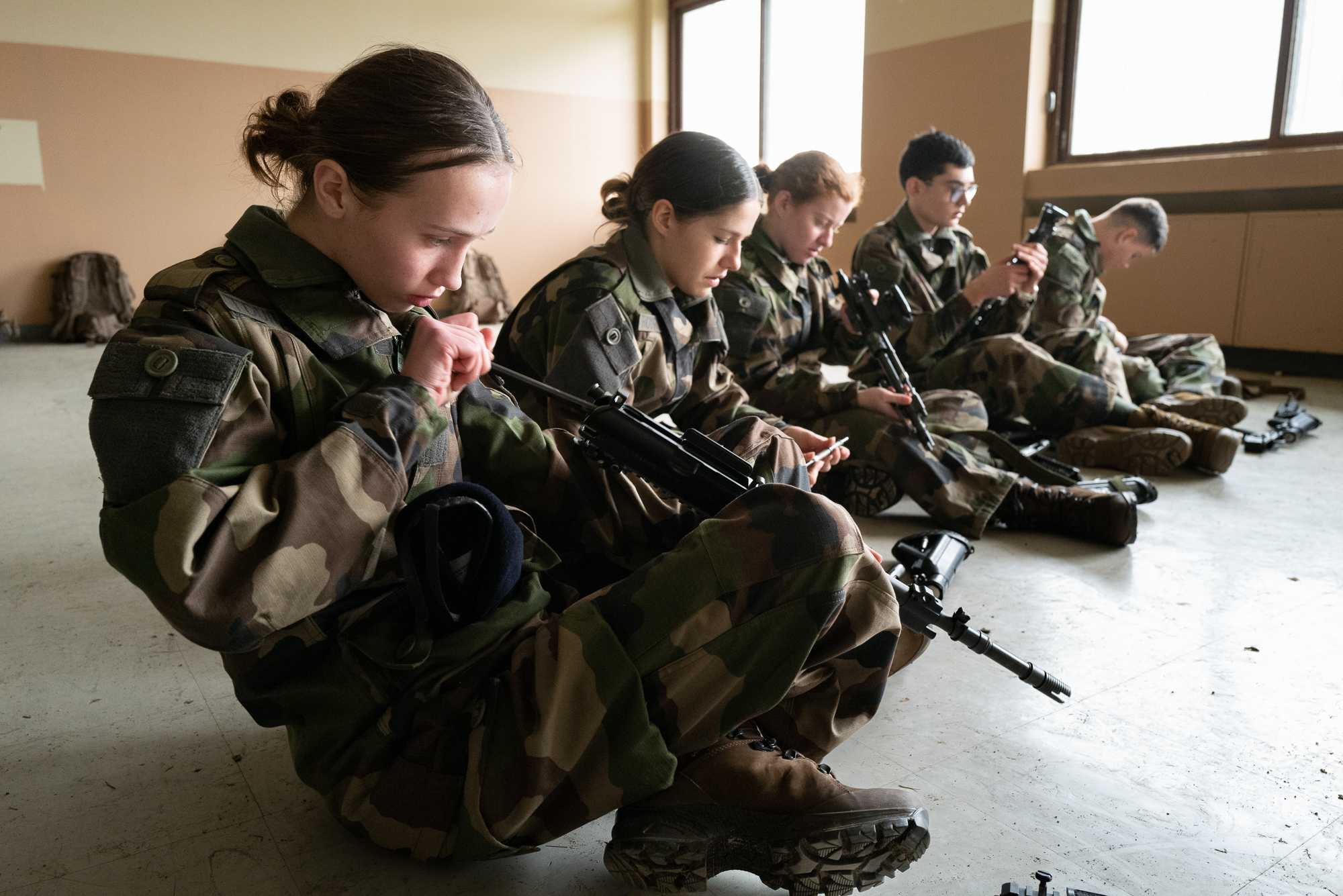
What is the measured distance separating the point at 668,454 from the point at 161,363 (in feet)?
2.00

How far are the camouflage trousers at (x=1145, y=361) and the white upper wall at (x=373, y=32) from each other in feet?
16.6

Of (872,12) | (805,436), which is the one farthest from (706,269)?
(872,12)

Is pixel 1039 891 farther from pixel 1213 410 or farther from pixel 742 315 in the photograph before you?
pixel 1213 410

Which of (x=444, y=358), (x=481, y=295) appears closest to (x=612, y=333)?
(x=444, y=358)

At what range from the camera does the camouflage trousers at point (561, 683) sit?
1.02m

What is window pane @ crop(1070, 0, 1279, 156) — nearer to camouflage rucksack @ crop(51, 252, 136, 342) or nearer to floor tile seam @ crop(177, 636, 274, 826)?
floor tile seam @ crop(177, 636, 274, 826)

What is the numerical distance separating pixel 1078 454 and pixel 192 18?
692 centimetres

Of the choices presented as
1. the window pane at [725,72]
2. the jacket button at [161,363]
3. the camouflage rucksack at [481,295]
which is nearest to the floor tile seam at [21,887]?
the jacket button at [161,363]

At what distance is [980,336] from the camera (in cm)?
357

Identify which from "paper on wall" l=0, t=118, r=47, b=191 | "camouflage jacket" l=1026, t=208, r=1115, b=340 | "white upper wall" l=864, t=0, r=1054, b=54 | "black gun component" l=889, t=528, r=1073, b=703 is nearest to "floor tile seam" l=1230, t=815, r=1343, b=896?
"black gun component" l=889, t=528, r=1073, b=703

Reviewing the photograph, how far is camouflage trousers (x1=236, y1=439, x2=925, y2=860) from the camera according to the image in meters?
1.02

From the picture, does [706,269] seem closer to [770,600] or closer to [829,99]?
[770,600]

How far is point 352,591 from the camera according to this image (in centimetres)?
108

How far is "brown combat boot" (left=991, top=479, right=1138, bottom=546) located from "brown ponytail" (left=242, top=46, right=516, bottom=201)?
5.74 feet
